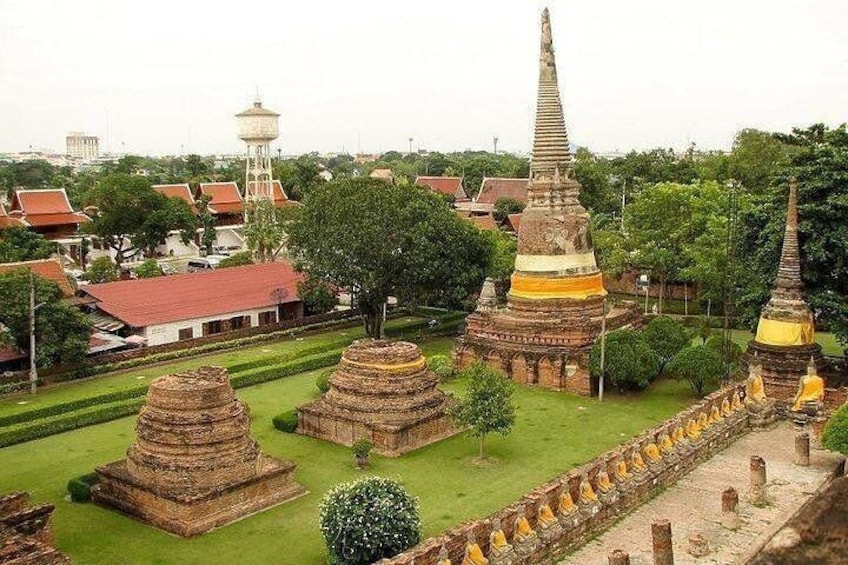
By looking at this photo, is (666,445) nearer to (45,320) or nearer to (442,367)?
(442,367)

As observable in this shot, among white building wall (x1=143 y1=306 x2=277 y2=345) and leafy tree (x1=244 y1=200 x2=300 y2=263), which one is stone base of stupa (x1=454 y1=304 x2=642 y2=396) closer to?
white building wall (x1=143 y1=306 x2=277 y2=345)

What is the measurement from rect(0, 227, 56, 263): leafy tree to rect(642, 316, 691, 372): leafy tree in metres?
30.4

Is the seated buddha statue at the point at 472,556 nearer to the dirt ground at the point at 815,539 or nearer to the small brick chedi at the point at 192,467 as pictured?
the small brick chedi at the point at 192,467

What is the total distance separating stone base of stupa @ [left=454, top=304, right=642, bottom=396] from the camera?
1192 inches

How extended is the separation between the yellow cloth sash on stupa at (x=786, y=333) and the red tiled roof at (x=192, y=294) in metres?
22.2

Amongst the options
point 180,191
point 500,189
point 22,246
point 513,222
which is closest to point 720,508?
point 22,246

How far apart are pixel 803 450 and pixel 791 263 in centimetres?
759

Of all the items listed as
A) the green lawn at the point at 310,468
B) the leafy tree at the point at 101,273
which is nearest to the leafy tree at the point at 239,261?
the leafy tree at the point at 101,273

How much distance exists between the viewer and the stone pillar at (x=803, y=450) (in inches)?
847

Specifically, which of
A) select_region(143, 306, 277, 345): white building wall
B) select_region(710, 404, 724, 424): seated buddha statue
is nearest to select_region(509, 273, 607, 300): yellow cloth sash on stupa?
select_region(710, 404, 724, 424): seated buddha statue

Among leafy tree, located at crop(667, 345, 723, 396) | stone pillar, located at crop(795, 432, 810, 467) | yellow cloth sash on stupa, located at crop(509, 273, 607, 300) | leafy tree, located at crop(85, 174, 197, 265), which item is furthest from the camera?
leafy tree, located at crop(85, 174, 197, 265)

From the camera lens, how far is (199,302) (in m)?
39.4

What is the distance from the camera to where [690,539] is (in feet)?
54.2

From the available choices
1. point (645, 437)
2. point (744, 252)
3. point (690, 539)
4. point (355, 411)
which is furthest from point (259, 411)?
point (744, 252)
